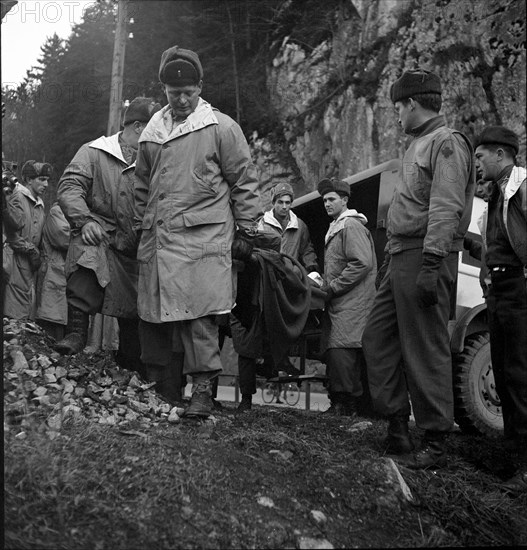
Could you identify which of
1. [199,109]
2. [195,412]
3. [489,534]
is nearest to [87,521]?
[195,412]

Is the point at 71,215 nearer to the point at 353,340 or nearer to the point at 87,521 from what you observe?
the point at 353,340

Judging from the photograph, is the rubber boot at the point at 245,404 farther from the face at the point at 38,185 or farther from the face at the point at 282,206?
the face at the point at 38,185

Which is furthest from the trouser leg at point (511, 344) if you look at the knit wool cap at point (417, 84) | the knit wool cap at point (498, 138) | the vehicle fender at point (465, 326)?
the vehicle fender at point (465, 326)

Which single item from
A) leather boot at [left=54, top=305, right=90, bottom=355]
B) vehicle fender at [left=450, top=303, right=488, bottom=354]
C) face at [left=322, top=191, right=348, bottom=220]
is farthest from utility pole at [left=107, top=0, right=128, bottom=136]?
vehicle fender at [left=450, top=303, right=488, bottom=354]

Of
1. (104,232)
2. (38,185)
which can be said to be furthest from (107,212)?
(38,185)

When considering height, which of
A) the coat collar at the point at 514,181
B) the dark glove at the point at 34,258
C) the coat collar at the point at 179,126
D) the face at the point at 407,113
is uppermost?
the face at the point at 407,113

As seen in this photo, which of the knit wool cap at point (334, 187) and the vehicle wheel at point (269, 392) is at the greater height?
the knit wool cap at point (334, 187)

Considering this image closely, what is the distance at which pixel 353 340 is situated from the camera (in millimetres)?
6176

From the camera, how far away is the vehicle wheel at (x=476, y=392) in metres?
5.89

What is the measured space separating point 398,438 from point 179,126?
208cm

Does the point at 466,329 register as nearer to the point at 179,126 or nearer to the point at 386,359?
the point at 386,359

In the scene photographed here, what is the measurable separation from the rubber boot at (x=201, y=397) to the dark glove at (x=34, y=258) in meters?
2.85

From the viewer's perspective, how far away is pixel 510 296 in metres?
4.41

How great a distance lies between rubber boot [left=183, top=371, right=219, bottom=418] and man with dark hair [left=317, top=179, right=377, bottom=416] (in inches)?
77.2
